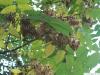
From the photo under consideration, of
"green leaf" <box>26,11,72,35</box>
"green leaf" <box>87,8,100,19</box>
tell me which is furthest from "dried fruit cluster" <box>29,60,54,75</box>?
"green leaf" <box>87,8,100,19</box>

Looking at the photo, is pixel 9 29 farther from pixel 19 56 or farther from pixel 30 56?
pixel 19 56

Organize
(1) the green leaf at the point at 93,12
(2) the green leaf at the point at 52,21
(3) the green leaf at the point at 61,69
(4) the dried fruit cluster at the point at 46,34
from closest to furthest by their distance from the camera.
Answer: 1. (2) the green leaf at the point at 52,21
2. (4) the dried fruit cluster at the point at 46,34
3. (3) the green leaf at the point at 61,69
4. (1) the green leaf at the point at 93,12

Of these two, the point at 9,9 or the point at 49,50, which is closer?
the point at 9,9

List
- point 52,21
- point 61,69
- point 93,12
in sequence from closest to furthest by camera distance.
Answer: point 52,21
point 61,69
point 93,12

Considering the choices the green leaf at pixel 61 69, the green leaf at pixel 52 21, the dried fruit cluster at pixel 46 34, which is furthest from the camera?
the green leaf at pixel 61 69

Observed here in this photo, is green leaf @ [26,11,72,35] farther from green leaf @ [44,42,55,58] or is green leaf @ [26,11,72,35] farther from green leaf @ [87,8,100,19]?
green leaf @ [87,8,100,19]

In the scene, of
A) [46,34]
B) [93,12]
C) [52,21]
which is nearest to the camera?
[52,21]

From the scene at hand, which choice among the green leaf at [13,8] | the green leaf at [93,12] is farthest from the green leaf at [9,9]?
the green leaf at [93,12]

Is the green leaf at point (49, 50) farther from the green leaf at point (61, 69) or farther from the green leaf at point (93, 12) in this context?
the green leaf at point (93, 12)

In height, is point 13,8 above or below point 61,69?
above

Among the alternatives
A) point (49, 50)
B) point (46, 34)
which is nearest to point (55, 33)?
point (46, 34)

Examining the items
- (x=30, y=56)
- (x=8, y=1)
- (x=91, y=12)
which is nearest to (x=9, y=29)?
(x=8, y=1)

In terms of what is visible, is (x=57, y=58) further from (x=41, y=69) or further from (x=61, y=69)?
(x=41, y=69)
